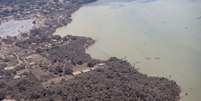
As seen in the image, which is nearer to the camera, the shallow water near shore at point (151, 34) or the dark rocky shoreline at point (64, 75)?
the dark rocky shoreline at point (64, 75)

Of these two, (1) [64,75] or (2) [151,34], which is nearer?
(1) [64,75]

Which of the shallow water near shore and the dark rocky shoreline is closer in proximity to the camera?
the dark rocky shoreline

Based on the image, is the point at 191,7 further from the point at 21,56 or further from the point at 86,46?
the point at 21,56

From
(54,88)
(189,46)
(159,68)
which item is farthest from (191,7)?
(54,88)
